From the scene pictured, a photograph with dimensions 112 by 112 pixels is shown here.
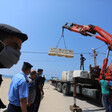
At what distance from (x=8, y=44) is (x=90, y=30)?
33.6 ft

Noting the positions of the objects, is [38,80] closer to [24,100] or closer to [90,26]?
[24,100]

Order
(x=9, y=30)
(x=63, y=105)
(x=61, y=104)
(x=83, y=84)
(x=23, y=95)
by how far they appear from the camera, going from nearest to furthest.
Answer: (x=9, y=30), (x=23, y=95), (x=63, y=105), (x=61, y=104), (x=83, y=84)

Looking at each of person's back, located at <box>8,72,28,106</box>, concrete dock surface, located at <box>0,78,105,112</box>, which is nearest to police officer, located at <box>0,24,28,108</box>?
person's back, located at <box>8,72,28,106</box>

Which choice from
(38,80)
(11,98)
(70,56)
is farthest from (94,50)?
(11,98)

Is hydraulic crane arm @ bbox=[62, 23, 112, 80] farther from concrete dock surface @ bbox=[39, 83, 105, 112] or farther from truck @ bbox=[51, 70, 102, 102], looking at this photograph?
concrete dock surface @ bbox=[39, 83, 105, 112]

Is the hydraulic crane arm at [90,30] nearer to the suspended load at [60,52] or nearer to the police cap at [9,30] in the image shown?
the suspended load at [60,52]

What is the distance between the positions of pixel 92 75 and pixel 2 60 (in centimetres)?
880

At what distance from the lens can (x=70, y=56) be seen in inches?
400

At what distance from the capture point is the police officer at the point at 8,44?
2.94 feet

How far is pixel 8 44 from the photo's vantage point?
40.8 inches

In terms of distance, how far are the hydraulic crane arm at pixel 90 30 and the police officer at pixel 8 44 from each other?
8480 millimetres

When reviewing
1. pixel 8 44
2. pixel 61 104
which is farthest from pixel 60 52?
pixel 8 44

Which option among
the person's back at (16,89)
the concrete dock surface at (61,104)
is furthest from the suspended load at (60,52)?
the person's back at (16,89)

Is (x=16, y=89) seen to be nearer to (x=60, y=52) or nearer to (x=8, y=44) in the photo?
(x=8, y=44)
